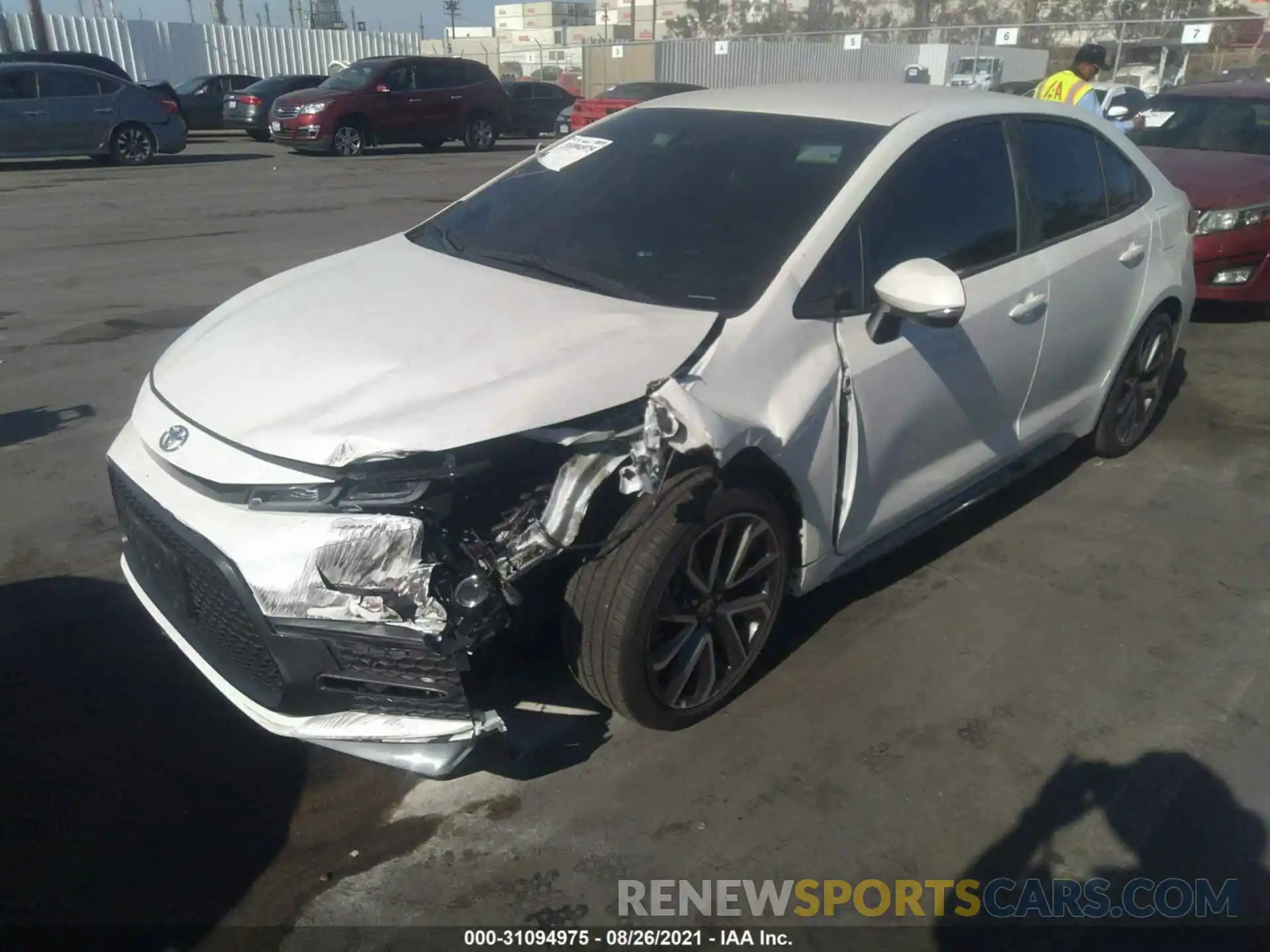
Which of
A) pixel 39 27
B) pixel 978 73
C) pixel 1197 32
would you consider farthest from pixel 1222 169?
pixel 39 27

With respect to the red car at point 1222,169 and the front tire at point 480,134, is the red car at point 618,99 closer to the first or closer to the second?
the front tire at point 480,134

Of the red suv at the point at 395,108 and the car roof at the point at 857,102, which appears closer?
the car roof at the point at 857,102

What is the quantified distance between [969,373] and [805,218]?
85cm

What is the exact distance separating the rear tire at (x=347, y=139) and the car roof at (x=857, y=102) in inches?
670

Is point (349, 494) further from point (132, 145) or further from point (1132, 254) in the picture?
point (132, 145)

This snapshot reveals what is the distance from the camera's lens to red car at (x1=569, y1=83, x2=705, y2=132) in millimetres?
19812

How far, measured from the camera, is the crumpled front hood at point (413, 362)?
2.59 metres

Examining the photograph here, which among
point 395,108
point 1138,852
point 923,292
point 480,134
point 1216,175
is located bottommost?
point 480,134

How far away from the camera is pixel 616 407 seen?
273 centimetres

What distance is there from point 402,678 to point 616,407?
2.87 feet

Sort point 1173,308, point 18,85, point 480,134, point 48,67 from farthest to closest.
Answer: point 480,134 < point 48,67 < point 18,85 < point 1173,308

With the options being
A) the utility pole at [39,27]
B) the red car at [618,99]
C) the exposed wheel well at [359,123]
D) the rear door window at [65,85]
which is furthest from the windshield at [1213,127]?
the utility pole at [39,27]

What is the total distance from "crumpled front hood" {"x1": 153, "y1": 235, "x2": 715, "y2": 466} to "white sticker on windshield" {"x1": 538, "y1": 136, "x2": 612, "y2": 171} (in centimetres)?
83

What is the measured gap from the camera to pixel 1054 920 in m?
2.60
